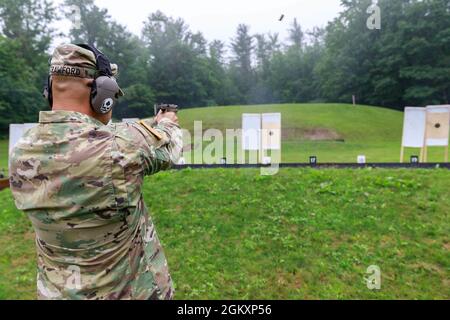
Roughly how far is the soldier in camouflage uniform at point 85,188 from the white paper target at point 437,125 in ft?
29.9

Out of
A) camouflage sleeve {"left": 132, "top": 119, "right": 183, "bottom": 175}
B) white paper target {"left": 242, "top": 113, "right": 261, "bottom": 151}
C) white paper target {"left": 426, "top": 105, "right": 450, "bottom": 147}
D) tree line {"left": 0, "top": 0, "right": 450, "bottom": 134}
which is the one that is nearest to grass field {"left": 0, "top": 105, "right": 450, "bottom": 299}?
camouflage sleeve {"left": 132, "top": 119, "right": 183, "bottom": 175}

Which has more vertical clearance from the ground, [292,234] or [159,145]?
[159,145]

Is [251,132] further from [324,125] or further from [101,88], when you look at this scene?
[324,125]

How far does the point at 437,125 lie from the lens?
31.2ft

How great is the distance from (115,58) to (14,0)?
36.5 ft

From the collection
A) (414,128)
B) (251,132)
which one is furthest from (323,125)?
(414,128)

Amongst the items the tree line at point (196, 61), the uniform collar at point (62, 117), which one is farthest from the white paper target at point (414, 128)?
the tree line at point (196, 61)

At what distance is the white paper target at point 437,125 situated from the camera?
9.46 metres

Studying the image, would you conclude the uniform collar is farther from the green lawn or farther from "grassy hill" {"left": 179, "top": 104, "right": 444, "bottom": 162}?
"grassy hill" {"left": 179, "top": 104, "right": 444, "bottom": 162}

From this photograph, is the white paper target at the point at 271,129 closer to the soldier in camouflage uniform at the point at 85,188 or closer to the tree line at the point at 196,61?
the soldier in camouflage uniform at the point at 85,188

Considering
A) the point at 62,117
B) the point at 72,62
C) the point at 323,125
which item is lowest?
the point at 62,117

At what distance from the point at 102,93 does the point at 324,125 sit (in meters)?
21.3

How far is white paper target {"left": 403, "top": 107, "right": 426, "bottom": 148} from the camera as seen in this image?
957 centimetres

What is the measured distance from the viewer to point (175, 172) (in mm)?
7227
